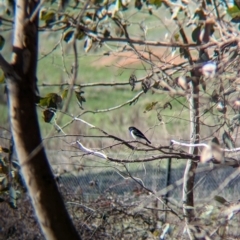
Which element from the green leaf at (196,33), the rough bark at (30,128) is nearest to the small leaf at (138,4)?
the green leaf at (196,33)

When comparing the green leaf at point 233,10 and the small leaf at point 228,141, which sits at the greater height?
the green leaf at point 233,10

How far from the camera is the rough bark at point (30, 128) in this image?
2.94 metres

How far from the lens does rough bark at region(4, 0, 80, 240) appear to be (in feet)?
9.63

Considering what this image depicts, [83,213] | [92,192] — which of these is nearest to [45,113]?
Answer: [83,213]

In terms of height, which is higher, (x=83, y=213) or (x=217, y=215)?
(x=217, y=215)

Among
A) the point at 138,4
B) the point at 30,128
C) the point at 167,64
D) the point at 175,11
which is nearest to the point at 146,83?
the point at 167,64

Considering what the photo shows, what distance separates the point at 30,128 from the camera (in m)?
2.96

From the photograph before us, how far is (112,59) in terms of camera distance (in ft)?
16.8

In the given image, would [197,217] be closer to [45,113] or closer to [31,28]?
[45,113]

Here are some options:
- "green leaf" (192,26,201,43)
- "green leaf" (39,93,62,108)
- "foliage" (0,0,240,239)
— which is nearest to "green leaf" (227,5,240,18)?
"foliage" (0,0,240,239)

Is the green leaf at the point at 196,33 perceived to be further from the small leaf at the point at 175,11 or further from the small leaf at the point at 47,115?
the small leaf at the point at 47,115

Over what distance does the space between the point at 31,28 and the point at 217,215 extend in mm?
1382

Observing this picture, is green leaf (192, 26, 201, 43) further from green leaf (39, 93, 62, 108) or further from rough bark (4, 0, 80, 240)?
rough bark (4, 0, 80, 240)

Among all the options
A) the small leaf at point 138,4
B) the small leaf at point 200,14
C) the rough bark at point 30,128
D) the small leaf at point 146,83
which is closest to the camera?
the rough bark at point 30,128
